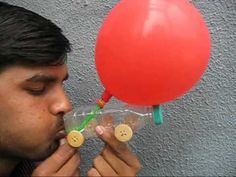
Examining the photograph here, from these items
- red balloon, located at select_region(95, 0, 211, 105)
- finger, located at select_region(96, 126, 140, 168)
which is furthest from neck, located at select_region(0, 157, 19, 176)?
red balloon, located at select_region(95, 0, 211, 105)

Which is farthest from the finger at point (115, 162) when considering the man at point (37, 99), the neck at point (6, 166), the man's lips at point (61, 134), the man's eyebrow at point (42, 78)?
the neck at point (6, 166)

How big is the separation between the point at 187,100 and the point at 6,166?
57 cm

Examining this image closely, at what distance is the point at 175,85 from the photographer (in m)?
0.72

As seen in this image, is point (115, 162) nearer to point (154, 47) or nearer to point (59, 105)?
point (59, 105)

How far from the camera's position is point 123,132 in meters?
0.83

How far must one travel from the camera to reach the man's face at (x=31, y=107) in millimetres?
913

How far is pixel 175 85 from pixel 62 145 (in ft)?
1.17

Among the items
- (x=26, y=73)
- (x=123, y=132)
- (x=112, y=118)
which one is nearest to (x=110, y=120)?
(x=112, y=118)

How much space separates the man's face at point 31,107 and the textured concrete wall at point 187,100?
212 millimetres

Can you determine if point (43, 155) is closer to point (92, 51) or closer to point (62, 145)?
point (62, 145)

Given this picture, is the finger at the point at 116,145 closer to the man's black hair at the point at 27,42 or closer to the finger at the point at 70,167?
the finger at the point at 70,167

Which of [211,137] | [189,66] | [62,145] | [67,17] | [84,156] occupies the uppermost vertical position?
[189,66]

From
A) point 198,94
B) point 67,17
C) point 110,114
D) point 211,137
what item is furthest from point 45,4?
point 211,137

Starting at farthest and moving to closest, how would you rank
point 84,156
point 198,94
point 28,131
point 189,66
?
point 84,156 → point 198,94 → point 28,131 → point 189,66
